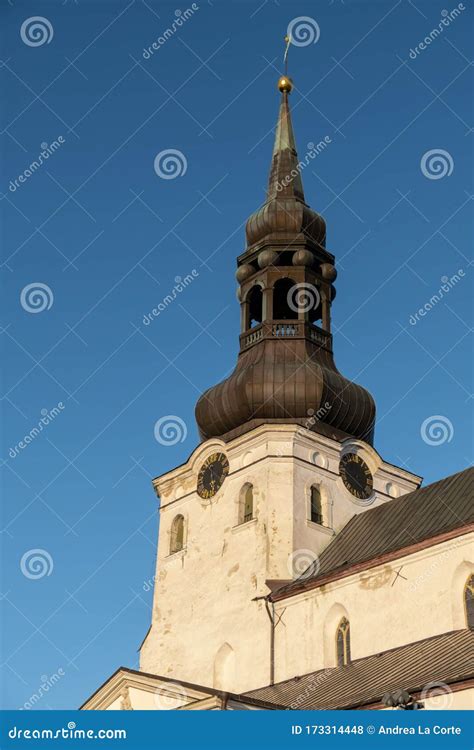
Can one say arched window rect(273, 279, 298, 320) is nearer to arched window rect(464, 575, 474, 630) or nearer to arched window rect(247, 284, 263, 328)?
arched window rect(247, 284, 263, 328)

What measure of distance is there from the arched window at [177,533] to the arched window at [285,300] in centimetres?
784

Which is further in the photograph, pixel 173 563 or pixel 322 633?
pixel 173 563

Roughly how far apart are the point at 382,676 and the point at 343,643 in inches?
167

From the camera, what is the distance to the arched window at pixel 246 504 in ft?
117

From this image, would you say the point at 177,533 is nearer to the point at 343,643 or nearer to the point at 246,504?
the point at 246,504

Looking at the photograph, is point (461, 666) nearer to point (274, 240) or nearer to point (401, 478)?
point (401, 478)

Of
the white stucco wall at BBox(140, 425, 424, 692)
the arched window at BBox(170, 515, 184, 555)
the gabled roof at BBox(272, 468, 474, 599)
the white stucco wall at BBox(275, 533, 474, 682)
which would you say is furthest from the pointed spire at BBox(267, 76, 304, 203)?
the white stucco wall at BBox(275, 533, 474, 682)

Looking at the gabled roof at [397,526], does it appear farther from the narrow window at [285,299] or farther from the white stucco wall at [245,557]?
the narrow window at [285,299]

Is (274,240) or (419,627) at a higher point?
(274,240)

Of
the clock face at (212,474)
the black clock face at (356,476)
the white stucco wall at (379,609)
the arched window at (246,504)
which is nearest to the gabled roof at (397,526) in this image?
the white stucco wall at (379,609)

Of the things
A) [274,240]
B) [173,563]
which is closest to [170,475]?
[173,563]

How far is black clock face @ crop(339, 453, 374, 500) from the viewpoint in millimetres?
36688

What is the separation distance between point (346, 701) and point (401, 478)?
12793 mm

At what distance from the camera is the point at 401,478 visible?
3809 cm
